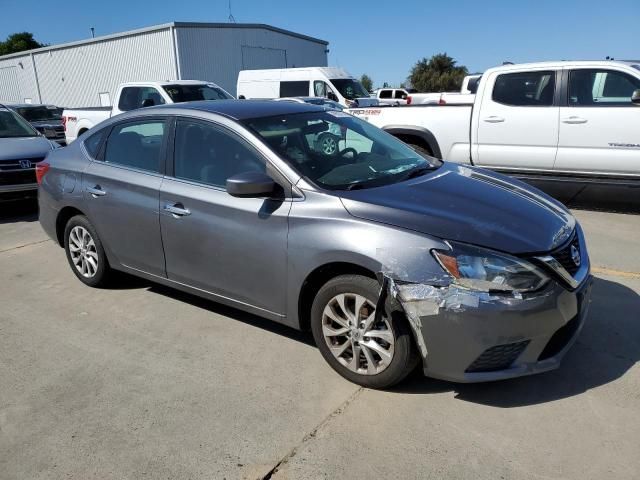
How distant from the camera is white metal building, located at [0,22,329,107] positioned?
27609 millimetres

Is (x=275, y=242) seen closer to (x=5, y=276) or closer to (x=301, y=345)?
(x=301, y=345)

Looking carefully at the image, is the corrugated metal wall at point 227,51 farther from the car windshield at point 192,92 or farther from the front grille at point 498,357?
the front grille at point 498,357

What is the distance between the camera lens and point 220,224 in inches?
145

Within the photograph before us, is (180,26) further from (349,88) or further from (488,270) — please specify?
(488,270)

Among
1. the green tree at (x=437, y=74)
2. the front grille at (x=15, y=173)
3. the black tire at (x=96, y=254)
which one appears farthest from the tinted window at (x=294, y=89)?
the green tree at (x=437, y=74)

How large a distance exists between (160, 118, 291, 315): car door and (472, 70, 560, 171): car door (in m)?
5.08

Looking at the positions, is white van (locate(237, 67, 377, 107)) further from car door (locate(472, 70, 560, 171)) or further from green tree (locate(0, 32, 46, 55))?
green tree (locate(0, 32, 46, 55))

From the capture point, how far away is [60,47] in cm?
3444

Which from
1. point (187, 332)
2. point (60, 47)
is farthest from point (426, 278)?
point (60, 47)

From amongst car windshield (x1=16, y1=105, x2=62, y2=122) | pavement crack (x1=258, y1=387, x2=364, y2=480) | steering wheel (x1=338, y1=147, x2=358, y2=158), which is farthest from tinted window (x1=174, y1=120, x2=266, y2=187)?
car windshield (x1=16, y1=105, x2=62, y2=122)

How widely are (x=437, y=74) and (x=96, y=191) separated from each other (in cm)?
5199

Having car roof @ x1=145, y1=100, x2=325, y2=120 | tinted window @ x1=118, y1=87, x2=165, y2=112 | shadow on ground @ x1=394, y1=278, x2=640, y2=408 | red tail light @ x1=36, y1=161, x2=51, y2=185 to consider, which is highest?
car roof @ x1=145, y1=100, x2=325, y2=120

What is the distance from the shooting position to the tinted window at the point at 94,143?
15.8 feet

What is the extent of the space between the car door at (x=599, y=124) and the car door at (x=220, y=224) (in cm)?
525
